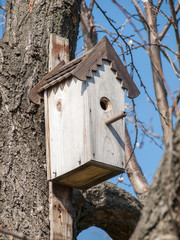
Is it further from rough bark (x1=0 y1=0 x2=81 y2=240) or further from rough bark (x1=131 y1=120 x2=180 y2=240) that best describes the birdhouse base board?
rough bark (x1=131 y1=120 x2=180 y2=240)

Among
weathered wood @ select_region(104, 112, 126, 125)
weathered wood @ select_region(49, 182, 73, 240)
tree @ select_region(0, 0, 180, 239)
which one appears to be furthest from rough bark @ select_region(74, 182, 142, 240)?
weathered wood @ select_region(104, 112, 126, 125)

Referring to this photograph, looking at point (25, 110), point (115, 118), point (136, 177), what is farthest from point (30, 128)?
point (136, 177)

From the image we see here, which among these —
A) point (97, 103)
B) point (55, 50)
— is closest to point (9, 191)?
point (97, 103)

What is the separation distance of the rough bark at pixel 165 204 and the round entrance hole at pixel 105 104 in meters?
1.28

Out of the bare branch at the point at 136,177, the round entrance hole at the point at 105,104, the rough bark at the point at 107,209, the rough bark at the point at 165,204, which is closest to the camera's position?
the rough bark at the point at 165,204

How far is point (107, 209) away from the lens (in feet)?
12.0

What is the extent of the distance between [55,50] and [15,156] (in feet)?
2.57

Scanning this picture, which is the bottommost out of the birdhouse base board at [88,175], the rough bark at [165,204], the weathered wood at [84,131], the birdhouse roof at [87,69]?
the rough bark at [165,204]

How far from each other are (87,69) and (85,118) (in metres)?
0.28

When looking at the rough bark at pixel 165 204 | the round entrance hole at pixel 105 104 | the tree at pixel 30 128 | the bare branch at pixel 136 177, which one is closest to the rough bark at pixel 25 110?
the tree at pixel 30 128

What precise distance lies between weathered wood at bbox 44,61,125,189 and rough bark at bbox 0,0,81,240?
11cm

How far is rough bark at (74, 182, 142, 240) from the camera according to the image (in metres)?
3.59

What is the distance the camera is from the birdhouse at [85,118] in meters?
2.52

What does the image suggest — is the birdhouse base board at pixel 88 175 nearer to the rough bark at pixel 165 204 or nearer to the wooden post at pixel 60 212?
the wooden post at pixel 60 212
